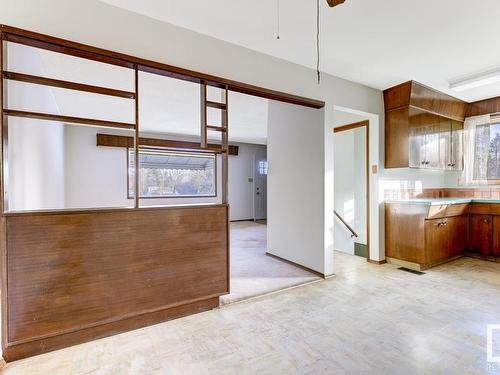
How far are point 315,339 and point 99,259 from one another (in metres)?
1.68

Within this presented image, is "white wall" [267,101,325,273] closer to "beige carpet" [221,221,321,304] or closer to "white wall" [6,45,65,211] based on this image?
"beige carpet" [221,221,321,304]

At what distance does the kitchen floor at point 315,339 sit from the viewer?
1695 millimetres

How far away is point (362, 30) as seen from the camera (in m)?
2.38

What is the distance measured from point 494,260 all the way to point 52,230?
5.42 m

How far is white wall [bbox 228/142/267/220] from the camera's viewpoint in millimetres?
8148

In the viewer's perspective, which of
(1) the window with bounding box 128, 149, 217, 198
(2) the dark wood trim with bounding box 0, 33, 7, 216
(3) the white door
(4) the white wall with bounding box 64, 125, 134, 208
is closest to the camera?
(2) the dark wood trim with bounding box 0, 33, 7, 216

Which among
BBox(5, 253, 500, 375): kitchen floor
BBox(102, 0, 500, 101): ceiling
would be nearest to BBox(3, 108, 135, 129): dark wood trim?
BBox(102, 0, 500, 101): ceiling

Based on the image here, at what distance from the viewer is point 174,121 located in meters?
5.59

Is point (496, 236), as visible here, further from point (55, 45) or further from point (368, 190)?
point (55, 45)

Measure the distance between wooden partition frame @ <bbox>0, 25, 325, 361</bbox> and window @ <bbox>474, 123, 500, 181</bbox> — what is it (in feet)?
14.5

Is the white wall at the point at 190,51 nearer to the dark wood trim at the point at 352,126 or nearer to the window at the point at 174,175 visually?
the dark wood trim at the point at 352,126

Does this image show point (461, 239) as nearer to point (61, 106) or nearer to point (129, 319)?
point (129, 319)

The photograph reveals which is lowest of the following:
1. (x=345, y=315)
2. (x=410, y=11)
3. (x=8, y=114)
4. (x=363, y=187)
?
(x=345, y=315)

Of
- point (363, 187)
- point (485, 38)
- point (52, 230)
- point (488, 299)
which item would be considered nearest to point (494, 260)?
point (488, 299)
